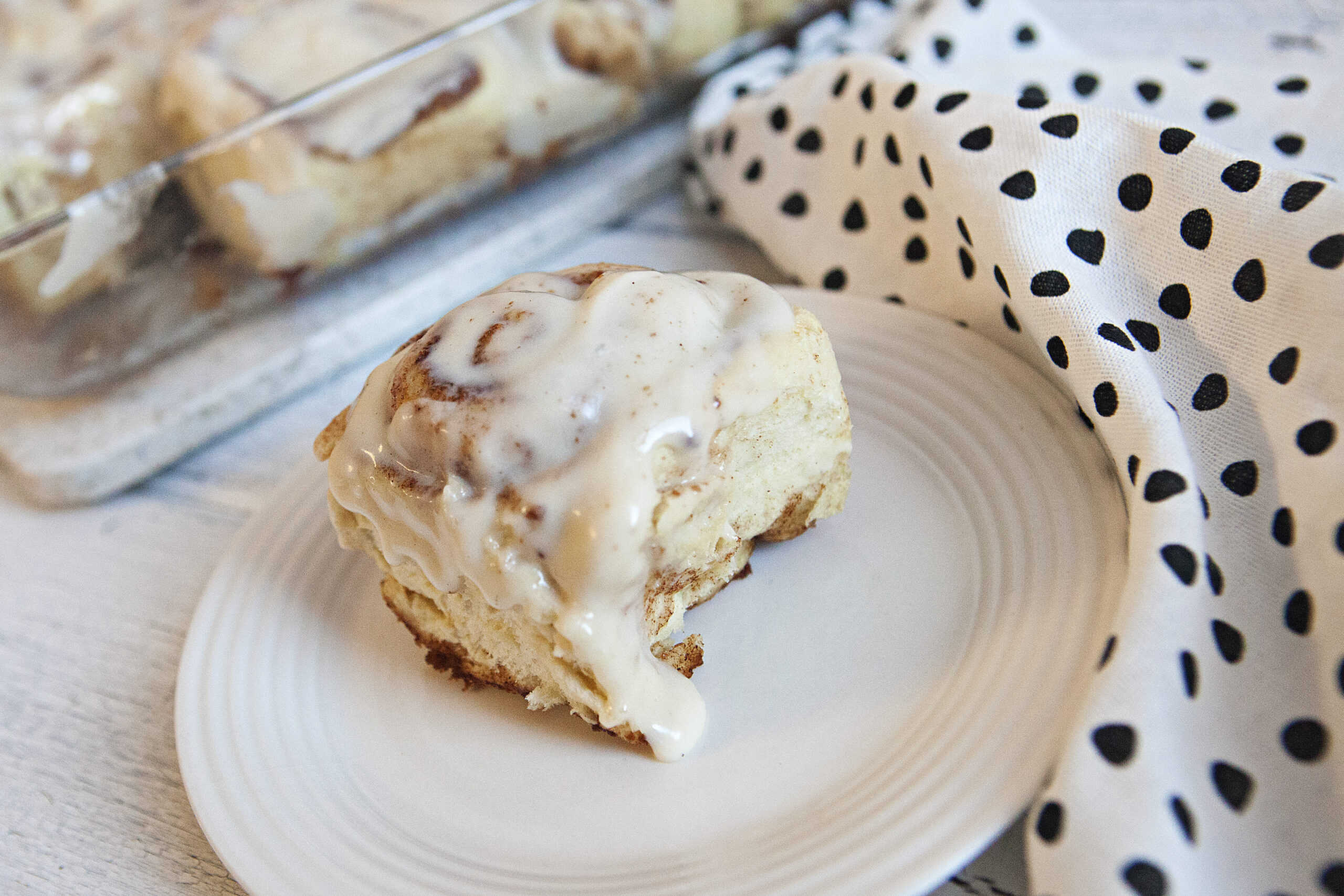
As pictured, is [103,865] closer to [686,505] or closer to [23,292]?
[686,505]

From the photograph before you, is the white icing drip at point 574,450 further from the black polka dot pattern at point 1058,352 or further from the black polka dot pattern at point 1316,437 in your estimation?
the black polka dot pattern at point 1316,437

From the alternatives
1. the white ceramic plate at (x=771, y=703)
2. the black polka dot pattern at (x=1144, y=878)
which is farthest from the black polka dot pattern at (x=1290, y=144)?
the black polka dot pattern at (x=1144, y=878)

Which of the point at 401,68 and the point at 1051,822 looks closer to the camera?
the point at 1051,822

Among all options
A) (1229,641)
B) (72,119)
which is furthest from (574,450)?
Result: (72,119)

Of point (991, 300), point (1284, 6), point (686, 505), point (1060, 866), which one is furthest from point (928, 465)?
point (1284, 6)

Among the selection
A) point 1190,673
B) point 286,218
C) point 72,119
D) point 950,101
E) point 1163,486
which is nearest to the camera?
point 1190,673

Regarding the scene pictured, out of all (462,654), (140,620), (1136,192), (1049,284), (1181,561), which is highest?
(1136,192)

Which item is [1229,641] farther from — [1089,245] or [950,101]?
[950,101]
